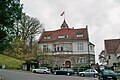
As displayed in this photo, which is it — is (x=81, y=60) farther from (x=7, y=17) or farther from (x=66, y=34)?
(x=7, y=17)

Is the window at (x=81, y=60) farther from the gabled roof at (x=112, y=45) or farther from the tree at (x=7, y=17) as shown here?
the tree at (x=7, y=17)

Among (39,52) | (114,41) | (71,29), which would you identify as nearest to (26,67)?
(39,52)

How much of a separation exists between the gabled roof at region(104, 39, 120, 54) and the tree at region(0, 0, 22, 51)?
62870 mm

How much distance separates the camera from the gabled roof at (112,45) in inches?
3551

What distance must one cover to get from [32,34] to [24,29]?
3.26 meters

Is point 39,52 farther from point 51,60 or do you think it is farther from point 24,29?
point 24,29

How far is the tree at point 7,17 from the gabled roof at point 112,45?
6287cm

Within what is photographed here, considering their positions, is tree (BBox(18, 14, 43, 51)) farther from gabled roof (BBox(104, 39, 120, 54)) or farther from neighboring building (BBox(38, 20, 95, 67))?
gabled roof (BBox(104, 39, 120, 54))

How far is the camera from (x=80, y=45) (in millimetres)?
82750

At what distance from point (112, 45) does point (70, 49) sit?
15798 millimetres

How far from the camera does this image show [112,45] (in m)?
91.9

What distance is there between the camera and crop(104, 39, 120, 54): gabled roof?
90188 millimetres

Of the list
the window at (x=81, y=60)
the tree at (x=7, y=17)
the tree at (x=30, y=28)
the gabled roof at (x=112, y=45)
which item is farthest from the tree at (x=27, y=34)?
the tree at (x=7, y=17)

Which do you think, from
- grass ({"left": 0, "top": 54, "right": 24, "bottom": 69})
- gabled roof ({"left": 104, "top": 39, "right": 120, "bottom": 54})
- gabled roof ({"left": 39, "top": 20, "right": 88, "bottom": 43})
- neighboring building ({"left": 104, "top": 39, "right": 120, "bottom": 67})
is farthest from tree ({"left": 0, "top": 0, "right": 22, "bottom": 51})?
gabled roof ({"left": 104, "top": 39, "right": 120, "bottom": 54})
